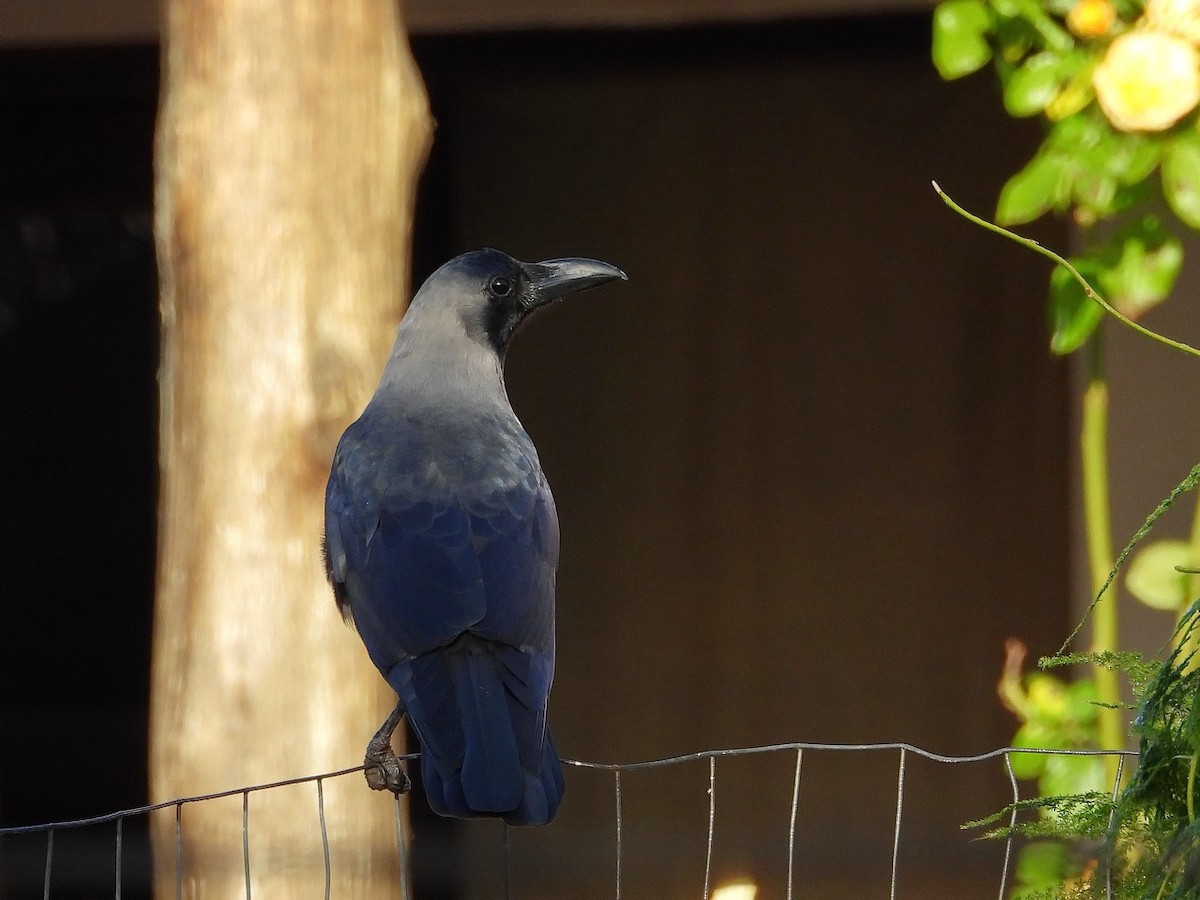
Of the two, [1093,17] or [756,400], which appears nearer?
[1093,17]

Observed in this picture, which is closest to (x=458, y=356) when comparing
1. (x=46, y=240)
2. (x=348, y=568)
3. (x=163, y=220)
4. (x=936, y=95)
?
(x=348, y=568)

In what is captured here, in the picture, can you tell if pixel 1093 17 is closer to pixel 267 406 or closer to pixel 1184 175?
pixel 1184 175

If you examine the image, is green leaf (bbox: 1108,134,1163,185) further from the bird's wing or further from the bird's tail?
the bird's tail

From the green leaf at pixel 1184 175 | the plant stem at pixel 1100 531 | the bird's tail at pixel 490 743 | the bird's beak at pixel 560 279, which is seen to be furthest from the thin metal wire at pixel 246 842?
the green leaf at pixel 1184 175

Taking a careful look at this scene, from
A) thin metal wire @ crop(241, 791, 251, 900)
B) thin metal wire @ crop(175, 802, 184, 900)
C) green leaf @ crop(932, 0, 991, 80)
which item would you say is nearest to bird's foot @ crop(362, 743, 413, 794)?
thin metal wire @ crop(241, 791, 251, 900)

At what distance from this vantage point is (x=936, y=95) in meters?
3.79

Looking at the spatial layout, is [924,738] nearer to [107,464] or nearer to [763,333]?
[763,333]

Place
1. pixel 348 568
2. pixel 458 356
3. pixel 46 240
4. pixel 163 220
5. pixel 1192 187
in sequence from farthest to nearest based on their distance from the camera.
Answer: pixel 46 240 < pixel 1192 187 < pixel 163 220 < pixel 458 356 < pixel 348 568

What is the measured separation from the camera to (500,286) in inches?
88.4

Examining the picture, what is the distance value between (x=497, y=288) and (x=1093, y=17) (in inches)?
43.9

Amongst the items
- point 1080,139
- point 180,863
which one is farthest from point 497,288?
point 1080,139

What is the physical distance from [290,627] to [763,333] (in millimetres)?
1918

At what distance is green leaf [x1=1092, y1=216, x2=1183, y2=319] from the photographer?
8.68 ft

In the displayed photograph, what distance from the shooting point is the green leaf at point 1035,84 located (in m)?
2.60
